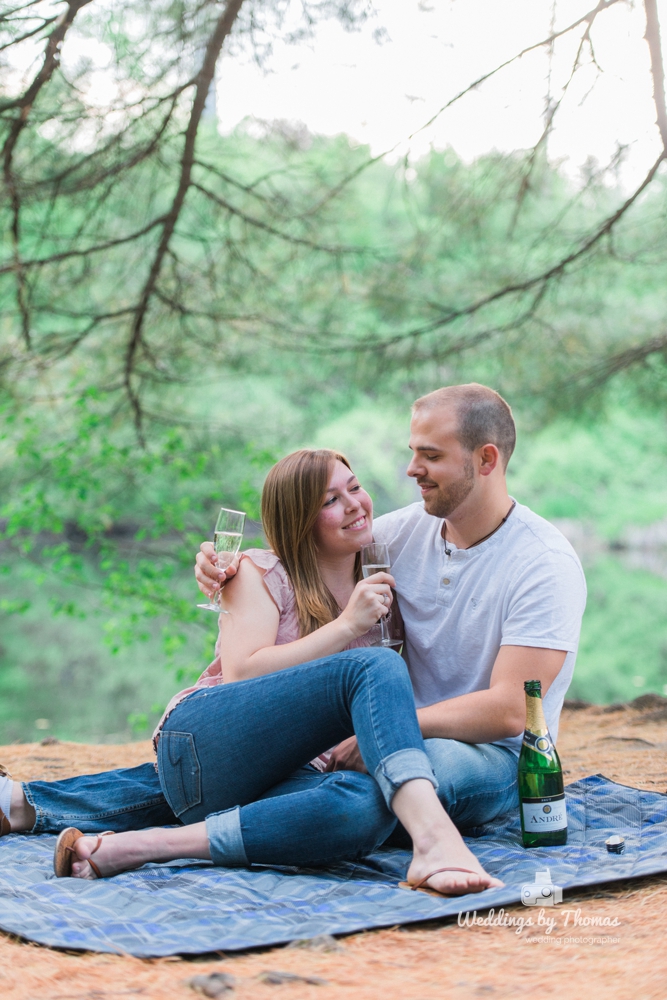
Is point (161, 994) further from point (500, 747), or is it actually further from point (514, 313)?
point (514, 313)

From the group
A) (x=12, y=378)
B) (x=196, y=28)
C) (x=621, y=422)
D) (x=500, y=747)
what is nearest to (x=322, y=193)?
(x=196, y=28)

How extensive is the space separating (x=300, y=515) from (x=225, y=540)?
22cm

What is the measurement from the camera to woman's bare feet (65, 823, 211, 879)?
207cm

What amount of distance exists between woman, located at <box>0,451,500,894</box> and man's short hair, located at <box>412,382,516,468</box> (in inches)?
12.9

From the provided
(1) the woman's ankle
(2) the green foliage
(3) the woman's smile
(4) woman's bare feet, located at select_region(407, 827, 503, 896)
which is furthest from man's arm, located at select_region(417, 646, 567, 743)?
(2) the green foliage

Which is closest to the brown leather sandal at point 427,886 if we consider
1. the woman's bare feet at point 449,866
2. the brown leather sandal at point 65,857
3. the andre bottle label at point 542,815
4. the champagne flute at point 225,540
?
the woman's bare feet at point 449,866

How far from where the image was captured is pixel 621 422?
1400cm

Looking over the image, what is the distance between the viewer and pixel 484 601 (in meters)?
2.44

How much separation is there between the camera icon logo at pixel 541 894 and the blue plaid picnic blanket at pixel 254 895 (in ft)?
0.08

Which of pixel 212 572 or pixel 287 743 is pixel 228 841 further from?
pixel 212 572

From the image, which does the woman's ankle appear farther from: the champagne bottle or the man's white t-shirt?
the champagne bottle

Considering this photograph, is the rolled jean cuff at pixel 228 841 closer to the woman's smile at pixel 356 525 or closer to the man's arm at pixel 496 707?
the man's arm at pixel 496 707

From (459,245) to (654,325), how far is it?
6.07ft

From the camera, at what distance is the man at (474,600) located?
2.25 metres
